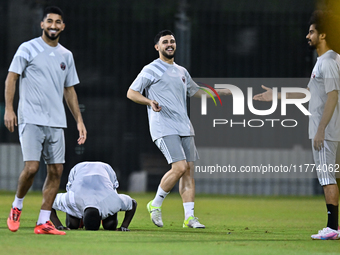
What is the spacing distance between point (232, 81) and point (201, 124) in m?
1.15

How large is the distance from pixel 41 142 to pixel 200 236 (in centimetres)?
178

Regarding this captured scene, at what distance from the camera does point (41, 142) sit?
5684mm

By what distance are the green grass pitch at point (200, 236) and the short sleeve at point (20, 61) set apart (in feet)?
5.02

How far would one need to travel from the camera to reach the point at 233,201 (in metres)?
11.7

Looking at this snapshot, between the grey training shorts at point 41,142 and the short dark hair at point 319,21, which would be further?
the short dark hair at point 319,21

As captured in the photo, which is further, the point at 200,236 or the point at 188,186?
the point at 188,186

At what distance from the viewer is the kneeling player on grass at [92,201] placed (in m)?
5.90

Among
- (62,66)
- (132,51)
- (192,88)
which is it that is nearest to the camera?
(62,66)

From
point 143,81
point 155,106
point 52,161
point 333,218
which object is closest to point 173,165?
point 155,106

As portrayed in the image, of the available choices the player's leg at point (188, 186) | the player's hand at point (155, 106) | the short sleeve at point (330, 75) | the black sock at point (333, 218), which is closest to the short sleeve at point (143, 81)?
the player's hand at point (155, 106)

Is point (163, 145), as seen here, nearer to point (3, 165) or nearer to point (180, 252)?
point (180, 252)

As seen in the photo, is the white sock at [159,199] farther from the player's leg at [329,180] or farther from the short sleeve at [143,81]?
the player's leg at [329,180]

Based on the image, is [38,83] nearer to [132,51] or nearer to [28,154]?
[28,154]

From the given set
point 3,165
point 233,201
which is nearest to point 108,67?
point 3,165
